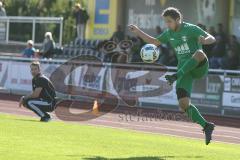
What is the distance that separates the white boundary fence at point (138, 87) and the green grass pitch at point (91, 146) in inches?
293

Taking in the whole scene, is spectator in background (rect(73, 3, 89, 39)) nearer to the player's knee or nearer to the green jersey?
the green jersey

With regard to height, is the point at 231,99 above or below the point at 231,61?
below

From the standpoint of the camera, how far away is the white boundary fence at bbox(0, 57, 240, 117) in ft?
67.7

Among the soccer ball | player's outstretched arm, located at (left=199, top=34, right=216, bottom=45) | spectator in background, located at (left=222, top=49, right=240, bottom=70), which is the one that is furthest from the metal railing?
player's outstretched arm, located at (left=199, top=34, right=216, bottom=45)

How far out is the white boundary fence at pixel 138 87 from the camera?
20.6 meters

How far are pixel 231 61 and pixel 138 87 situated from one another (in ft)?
10.8

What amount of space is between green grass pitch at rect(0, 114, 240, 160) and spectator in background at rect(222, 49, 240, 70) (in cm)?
934

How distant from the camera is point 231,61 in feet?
73.9

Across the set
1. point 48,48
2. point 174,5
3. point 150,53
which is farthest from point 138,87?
point 150,53

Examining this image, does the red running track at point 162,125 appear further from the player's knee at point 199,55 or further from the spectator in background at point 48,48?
the spectator in background at point 48,48

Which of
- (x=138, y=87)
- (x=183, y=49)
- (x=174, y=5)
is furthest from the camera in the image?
(x=174, y=5)

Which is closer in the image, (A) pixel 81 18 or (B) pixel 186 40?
(B) pixel 186 40

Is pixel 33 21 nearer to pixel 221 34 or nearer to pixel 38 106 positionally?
pixel 221 34

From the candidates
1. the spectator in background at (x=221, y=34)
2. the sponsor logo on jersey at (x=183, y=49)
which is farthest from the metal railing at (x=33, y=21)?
the sponsor logo on jersey at (x=183, y=49)
